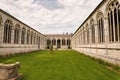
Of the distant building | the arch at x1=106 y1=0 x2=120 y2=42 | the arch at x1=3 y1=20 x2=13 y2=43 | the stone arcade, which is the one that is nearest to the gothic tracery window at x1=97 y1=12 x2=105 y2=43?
the stone arcade

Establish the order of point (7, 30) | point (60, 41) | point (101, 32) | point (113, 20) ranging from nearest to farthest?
point (113, 20) → point (101, 32) → point (7, 30) → point (60, 41)

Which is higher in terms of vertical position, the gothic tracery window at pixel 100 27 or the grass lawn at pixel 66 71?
the gothic tracery window at pixel 100 27

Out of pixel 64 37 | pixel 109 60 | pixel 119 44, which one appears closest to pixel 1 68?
pixel 119 44

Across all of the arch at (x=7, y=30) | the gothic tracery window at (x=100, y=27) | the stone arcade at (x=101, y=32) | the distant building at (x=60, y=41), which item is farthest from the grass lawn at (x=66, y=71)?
the distant building at (x=60, y=41)

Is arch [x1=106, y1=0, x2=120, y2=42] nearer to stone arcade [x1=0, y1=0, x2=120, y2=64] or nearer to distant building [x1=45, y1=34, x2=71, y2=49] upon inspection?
stone arcade [x1=0, y1=0, x2=120, y2=64]

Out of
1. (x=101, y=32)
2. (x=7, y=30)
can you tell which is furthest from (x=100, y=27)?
(x=7, y=30)

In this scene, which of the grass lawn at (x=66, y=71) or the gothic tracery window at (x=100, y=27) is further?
the gothic tracery window at (x=100, y=27)

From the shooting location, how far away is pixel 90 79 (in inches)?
267

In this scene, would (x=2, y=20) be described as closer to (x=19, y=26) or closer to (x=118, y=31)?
(x=19, y=26)

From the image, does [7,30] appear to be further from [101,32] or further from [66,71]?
[66,71]

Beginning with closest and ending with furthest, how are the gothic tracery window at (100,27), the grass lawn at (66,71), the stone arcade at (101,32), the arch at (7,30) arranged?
1. the grass lawn at (66,71)
2. the stone arcade at (101,32)
3. the gothic tracery window at (100,27)
4. the arch at (7,30)

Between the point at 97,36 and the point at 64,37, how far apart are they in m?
46.6

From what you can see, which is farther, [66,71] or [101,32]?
[101,32]

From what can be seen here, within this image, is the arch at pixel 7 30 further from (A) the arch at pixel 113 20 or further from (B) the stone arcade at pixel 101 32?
(A) the arch at pixel 113 20
